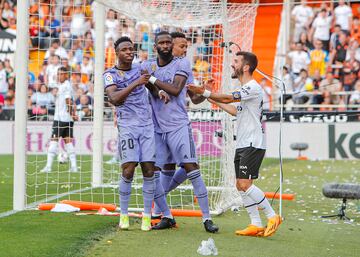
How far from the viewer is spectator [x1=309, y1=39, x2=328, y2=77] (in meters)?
26.7

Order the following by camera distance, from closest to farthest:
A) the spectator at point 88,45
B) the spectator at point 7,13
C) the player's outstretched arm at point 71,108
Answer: the player's outstretched arm at point 71,108 → the spectator at point 88,45 → the spectator at point 7,13

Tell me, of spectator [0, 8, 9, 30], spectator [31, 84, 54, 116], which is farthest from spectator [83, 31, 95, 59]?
spectator [0, 8, 9, 30]

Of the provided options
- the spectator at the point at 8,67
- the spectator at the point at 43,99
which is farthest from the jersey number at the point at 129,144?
the spectator at the point at 8,67

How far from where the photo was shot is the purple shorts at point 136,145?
971cm

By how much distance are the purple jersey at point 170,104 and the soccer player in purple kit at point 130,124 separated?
0.50ft

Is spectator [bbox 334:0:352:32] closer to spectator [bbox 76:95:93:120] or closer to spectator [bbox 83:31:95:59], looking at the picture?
spectator [bbox 83:31:95:59]

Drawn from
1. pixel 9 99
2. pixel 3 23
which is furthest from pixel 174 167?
pixel 3 23

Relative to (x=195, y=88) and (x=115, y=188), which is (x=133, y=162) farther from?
(x=115, y=188)

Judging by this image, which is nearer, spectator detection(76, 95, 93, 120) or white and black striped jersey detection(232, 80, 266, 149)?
white and black striped jersey detection(232, 80, 266, 149)

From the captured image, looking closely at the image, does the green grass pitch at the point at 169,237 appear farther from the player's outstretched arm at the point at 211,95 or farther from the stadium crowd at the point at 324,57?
the stadium crowd at the point at 324,57

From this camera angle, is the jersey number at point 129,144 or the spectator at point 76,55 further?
the spectator at point 76,55

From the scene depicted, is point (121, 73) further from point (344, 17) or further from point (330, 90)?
point (344, 17)

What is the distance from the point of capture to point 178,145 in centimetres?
994

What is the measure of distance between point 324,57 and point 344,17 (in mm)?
1493
